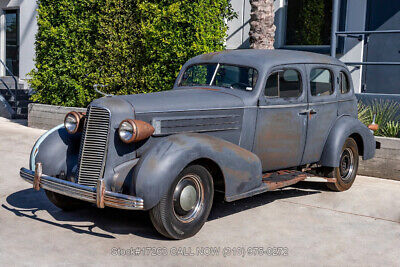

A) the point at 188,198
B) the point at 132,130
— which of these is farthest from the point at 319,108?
the point at 132,130

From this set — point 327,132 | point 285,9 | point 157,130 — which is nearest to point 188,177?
point 157,130

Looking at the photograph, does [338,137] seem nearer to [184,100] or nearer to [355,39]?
[184,100]

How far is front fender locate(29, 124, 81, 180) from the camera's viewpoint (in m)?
5.51

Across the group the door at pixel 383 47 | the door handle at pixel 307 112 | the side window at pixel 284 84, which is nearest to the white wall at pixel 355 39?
the door at pixel 383 47

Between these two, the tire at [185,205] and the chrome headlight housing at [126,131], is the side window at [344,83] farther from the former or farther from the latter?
the chrome headlight housing at [126,131]

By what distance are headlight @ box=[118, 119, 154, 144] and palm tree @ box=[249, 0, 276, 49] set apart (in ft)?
16.7

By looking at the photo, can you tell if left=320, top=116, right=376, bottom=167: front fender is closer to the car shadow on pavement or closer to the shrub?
the car shadow on pavement

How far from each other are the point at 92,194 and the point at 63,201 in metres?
1.20

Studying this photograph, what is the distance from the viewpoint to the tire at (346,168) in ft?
23.1

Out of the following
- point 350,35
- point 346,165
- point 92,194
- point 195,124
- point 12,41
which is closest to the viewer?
point 92,194

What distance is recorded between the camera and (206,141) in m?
5.11

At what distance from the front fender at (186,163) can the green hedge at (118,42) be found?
16.2ft

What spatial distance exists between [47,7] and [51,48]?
920mm

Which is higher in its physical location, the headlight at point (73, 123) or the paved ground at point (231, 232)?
the headlight at point (73, 123)
